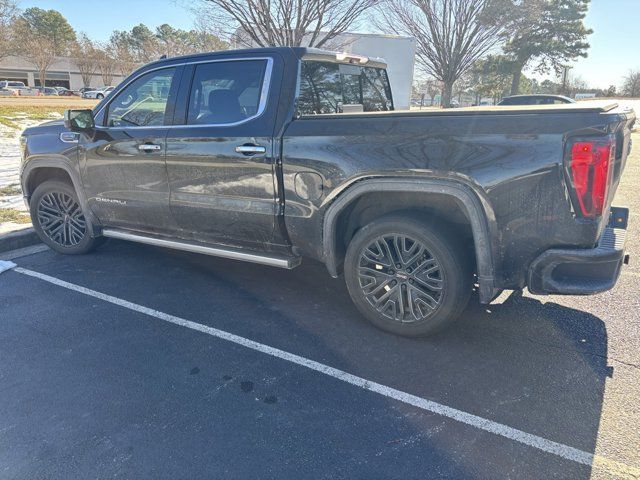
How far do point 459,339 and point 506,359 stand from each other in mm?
364

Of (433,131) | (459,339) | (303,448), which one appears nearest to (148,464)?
(303,448)

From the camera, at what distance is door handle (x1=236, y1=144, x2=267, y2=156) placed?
363cm

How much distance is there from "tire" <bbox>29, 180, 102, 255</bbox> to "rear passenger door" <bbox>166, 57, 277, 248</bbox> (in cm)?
151

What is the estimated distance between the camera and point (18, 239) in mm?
5598

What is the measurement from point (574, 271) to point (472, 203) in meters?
0.75

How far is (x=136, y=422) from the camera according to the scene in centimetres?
262

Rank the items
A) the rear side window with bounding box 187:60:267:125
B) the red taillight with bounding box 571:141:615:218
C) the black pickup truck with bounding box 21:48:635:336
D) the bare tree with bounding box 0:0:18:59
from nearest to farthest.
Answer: the red taillight with bounding box 571:141:615:218 < the black pickup truck with bounding box 21:48:635:336 < the rear side window with bounding box 187:60:267:125 < the bare tree with bounding box 0:0:18:59

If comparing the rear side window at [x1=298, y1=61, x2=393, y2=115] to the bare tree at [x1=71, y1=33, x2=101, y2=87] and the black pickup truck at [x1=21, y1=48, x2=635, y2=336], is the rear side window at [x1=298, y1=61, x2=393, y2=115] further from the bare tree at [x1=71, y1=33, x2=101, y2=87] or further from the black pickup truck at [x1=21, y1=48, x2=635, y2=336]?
the bare tree at [x1=71, y1=33, x2=101, y2=87]

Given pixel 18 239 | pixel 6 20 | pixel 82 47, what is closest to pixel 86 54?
pixel 82 47

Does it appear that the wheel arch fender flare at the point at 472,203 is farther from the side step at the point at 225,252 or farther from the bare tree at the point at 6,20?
the bare tree at the point at 6,20

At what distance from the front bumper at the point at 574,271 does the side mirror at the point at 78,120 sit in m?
4.09

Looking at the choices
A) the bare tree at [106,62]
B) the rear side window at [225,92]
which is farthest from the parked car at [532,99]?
the bare tree at [106,62]

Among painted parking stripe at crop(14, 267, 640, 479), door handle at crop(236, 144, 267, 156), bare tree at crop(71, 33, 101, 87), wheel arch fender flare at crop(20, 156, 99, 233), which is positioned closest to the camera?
painted parking stripe at crop(14, 267, 640, 479)

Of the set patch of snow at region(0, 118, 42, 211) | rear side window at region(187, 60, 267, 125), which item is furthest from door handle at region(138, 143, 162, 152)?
patch of snow at region(0, 118, 42, 211)
